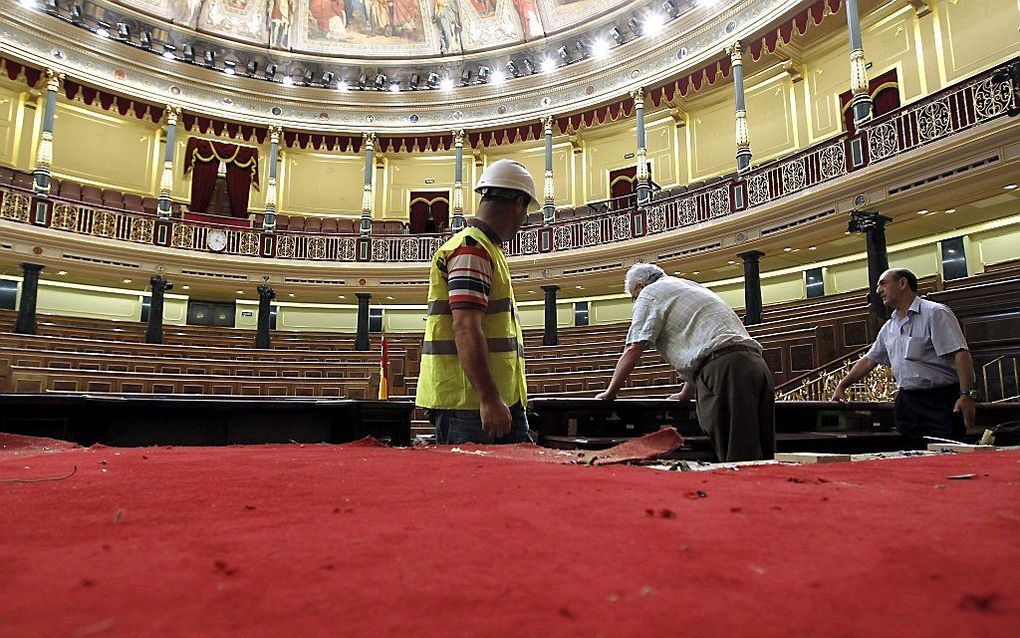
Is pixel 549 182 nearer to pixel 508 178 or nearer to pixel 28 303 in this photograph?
pixel 28 303

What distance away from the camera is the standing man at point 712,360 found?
122 inches

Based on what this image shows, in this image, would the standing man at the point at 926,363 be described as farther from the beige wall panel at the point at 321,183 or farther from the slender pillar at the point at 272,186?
the beige wall panel at the point at 321,183

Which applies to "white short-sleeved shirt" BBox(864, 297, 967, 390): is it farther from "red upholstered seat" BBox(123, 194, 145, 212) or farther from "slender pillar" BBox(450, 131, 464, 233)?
"red upholstered seat" BBox(123, 194, 145, 212)

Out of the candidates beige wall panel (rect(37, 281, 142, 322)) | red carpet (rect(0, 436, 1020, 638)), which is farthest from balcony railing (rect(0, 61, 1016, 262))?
red carpet (rect(0, 436, 1020, 638))

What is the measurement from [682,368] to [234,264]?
16081mm

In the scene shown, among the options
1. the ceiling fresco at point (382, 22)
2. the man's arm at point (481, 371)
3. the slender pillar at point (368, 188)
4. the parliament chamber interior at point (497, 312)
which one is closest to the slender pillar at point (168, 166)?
the parliament chamber interior at point (497, 312)

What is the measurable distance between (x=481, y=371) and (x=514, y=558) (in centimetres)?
163

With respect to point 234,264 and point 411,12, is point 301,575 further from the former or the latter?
point 411,12

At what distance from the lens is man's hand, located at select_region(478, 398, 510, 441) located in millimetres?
2473

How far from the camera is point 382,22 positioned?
20.6 metres

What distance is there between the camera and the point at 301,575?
29.7 inches

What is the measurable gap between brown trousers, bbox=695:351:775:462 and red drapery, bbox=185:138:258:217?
19.3m

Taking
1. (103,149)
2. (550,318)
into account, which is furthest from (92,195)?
(550,318)

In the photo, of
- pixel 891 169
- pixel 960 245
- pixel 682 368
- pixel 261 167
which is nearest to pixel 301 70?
pixel 261 167
